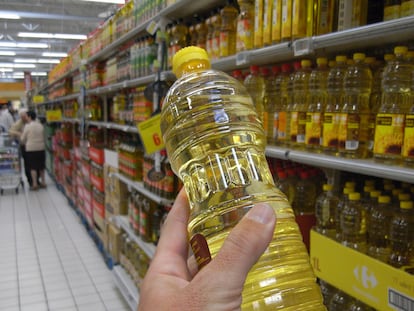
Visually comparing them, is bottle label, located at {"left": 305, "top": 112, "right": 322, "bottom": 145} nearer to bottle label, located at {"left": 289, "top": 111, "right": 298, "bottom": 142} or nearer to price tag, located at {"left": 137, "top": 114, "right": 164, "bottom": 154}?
bottle label, located at {"left": 289, "top": 111, "right": 298, "bottom": 142}

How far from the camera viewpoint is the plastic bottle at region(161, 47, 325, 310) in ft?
3.21

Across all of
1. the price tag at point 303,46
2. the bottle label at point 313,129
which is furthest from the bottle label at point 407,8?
the bottle label at point 313,129

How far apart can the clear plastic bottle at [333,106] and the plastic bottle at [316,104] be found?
35 millimetres

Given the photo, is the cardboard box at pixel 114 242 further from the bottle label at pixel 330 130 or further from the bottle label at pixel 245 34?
the bottle label at pixel 330 130

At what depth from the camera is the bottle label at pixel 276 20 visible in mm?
1940

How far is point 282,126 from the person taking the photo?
6.53 ft

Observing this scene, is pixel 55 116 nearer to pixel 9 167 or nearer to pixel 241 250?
pixel 9 167

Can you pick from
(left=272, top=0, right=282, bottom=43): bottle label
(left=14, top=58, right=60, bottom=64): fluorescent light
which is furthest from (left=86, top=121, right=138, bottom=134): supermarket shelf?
(left=14, top=58, right=60, bottom=64): fluorescent light

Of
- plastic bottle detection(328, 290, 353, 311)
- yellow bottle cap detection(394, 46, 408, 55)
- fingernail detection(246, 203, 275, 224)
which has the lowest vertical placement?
plastic bottle detection(328, 290, 353, 311)

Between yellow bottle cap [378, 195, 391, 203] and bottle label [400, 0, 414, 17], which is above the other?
bottle label [400, 0, 414, 17]

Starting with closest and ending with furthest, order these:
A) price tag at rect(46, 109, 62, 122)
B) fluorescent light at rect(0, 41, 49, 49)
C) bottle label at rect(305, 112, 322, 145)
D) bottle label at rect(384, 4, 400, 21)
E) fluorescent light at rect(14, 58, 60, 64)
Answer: bottle label at rect(384, 4, 400, 21)
bottle label at rect(305, 112, 322, 145)
price tag at rect(46, 109, 62, 122)
fluorescent light at rect(0, 41, 49, 49)
fluorescent light at rect(14, 58, 60, 64)

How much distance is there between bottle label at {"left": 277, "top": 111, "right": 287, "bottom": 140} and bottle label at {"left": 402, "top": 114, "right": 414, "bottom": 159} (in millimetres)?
672

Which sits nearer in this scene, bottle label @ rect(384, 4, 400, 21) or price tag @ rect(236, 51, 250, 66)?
bottle label @ rect(384, 4, 400, 21)

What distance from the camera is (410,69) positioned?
1543 millimetres
